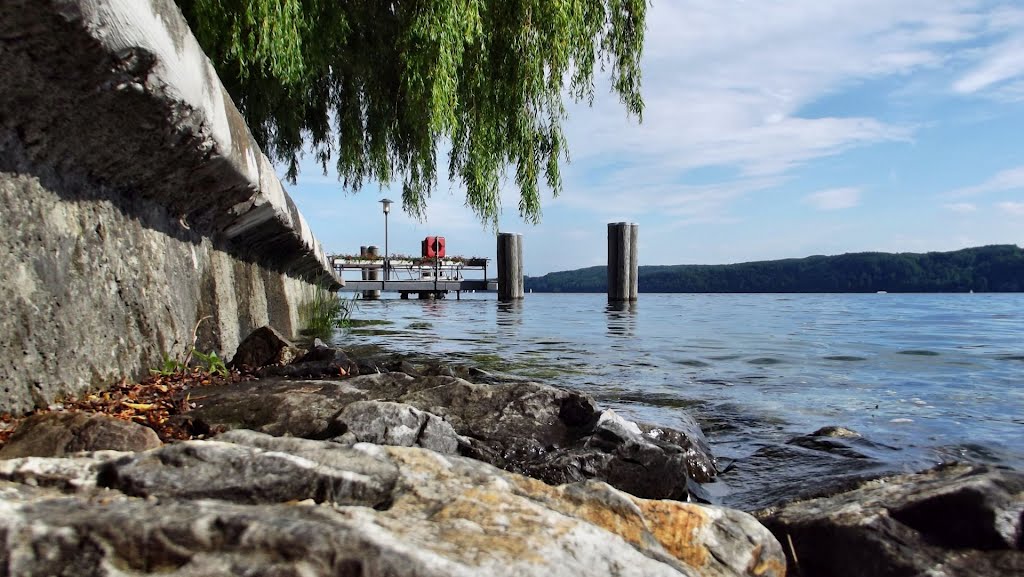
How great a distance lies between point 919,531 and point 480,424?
1364mm

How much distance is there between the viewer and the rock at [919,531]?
1.67m

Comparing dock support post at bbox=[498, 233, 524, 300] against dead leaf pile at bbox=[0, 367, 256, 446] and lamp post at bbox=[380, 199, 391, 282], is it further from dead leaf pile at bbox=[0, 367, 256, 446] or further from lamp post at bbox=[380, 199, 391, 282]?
A: dead leaf pile at bbox=[0, 367, 256, 446]

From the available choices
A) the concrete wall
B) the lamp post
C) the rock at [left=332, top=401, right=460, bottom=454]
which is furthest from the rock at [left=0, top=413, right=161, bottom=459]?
the lamp post

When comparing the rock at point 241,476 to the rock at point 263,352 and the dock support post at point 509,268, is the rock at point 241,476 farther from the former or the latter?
the dock support post at point 509,268

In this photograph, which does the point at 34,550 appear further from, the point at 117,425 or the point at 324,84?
the point at 324,84

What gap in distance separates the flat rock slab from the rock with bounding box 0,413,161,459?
1.29 ft

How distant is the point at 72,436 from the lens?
5.31 feet

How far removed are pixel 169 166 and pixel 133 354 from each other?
2.37ft

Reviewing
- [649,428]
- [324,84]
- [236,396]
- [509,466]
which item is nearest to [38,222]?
[236,396]

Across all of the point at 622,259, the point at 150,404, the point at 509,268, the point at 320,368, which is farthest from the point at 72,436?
the point at 509,268

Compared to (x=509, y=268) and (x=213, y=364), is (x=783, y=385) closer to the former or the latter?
(x=213, y=364)

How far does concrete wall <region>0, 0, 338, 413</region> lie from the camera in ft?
5.72

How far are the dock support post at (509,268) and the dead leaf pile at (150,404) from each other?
75.1 feet

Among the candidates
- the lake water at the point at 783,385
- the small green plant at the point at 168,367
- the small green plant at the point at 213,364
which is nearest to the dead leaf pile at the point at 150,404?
the small green plant at the point at 168,367
